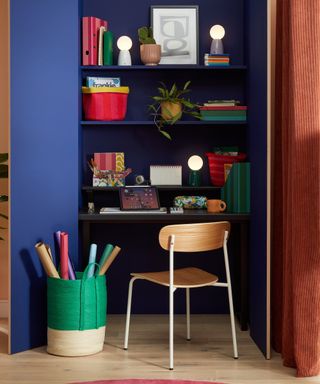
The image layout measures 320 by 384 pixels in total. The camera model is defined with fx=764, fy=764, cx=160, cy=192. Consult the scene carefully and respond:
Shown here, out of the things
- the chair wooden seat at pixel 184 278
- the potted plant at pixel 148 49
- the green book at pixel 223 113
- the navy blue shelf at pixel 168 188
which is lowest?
the chair wooden seat at pixel 184 278

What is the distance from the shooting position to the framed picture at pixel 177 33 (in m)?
4.80

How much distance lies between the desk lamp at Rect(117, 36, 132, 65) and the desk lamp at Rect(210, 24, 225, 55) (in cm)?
51

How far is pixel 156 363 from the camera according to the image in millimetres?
3883

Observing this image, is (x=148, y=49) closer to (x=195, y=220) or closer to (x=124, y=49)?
(x=124, y=49)

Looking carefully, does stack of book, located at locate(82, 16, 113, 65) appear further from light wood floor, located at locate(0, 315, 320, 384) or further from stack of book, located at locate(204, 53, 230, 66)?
light wood floor, located at locate(0, 315, 320, 384)

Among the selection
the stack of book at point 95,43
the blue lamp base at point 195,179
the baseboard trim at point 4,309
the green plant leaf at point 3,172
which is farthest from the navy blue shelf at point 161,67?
the baseboard trim at point 4,309

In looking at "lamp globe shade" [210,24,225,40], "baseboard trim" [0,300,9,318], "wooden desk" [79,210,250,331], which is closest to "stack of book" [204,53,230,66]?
"lamp globe shade" [210,24,225,40]

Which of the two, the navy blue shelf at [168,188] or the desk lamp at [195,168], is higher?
the desk lamp at [195,168]

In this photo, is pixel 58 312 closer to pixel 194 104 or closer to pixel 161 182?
pixel 161 182

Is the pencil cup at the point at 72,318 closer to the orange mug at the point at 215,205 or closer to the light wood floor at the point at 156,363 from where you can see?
the light wood floor at the point at 156,363

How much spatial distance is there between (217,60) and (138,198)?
983 millimetres

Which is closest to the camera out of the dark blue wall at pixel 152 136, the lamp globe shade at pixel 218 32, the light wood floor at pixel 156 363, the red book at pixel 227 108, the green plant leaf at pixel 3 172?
the light wood floor at pixel 156 363

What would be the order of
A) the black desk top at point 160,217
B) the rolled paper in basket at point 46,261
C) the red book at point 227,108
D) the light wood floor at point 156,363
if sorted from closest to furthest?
1. the light wood floor at point 156,363
2. the rolled paper in basket at point 46,261
3. the black desk top at point 160,217
4. the red book at point 227,108

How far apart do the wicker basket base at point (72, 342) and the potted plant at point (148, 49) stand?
1691 millimetres
